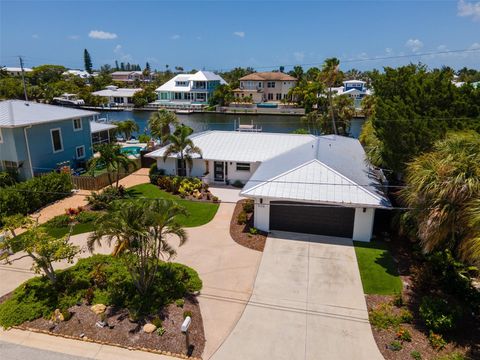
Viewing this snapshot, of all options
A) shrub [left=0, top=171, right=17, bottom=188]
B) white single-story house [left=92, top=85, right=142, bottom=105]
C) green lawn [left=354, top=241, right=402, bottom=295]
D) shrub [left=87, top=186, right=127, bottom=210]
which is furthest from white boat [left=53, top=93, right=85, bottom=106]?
green lawn [left=354, top=241, right=402, bottom=295]

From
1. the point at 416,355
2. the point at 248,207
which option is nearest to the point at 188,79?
the point at 248,207

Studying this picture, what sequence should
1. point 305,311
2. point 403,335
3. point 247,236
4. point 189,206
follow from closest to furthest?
1. point 403,335
2. point 305,311
3. point 247,236
4. point 189,206

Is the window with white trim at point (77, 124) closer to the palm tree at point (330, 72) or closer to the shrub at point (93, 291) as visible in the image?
the shrub at point (93, 291)

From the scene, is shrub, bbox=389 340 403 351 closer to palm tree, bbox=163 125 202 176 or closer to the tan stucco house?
palm tree, bbox=163 125 202 176

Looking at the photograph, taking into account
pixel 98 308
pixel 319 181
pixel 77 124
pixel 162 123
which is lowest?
pixel 98 308

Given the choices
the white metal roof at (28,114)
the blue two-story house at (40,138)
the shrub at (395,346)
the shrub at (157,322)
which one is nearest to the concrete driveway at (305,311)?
the shrub at (395,346)

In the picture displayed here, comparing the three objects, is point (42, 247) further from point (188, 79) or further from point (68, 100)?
point (68, 100)

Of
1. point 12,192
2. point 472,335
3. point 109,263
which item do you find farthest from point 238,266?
point 12,192

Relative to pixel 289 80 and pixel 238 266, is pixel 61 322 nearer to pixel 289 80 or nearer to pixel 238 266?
pixel 238 266
